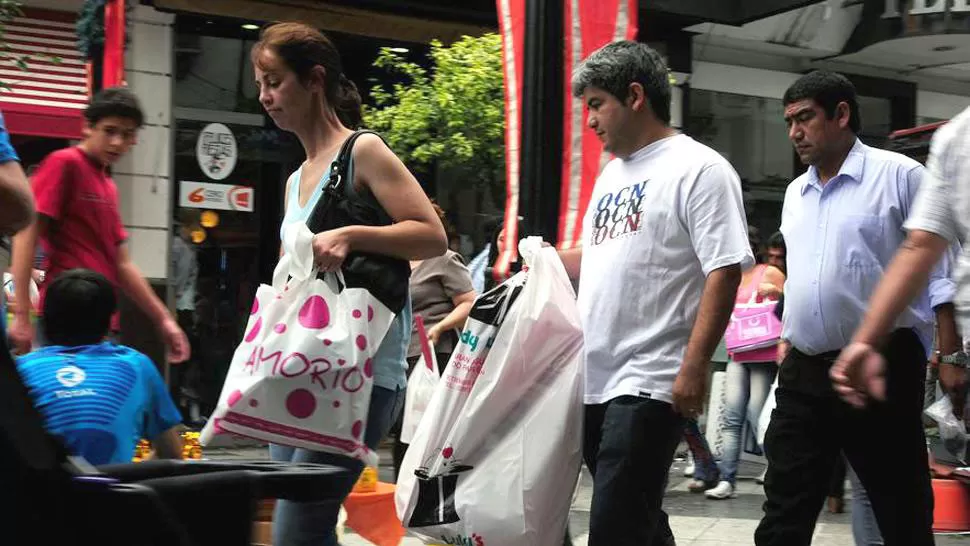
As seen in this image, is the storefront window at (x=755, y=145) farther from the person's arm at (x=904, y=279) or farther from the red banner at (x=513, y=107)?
Answer: the person's arm at (x=904, y=279)

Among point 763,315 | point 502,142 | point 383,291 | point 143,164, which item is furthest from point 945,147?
point 143,164

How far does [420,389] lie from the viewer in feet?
22.0

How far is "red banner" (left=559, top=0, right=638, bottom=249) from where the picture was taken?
4863 millimetres

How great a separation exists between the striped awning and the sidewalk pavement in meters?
3.85

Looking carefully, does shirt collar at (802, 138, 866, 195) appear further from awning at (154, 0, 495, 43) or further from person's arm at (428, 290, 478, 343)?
awning at (154, 0, 495, 43)

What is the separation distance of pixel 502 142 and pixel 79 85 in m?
4.04

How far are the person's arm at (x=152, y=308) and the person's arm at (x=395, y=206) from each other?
1983mm

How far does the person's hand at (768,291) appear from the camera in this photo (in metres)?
9.05

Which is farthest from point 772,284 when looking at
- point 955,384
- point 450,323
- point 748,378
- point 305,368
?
point 305,368

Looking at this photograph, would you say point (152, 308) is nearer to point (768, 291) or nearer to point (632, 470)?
point (632, 470)

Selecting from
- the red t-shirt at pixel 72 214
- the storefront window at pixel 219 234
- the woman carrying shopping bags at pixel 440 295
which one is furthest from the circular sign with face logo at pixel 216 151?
the red t-shirt at pixel 72 214

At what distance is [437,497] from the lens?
406cm

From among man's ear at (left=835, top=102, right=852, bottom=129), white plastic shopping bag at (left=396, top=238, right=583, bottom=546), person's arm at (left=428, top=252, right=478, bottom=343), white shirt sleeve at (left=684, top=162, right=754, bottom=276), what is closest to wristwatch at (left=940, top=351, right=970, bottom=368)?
white shirt sleeve at (left=684, top=162, right=754, bottom=276)

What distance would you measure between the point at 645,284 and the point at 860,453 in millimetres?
956
